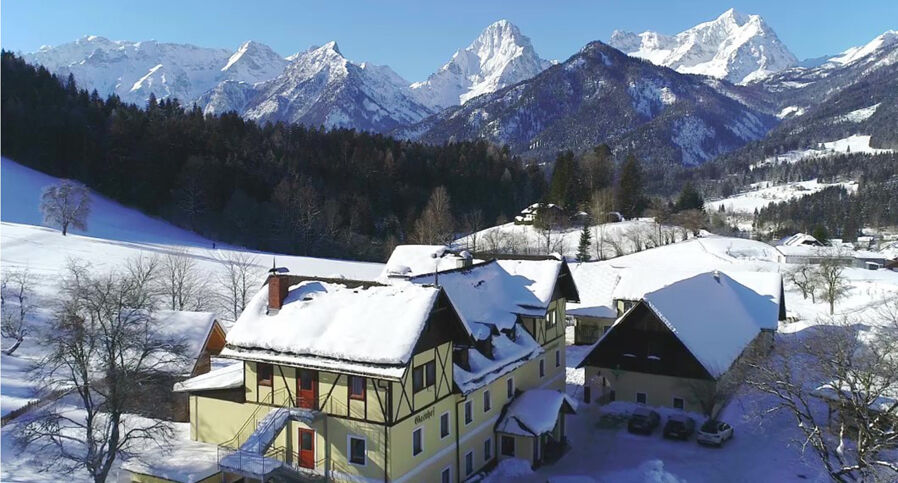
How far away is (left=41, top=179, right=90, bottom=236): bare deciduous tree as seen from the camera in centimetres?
8181

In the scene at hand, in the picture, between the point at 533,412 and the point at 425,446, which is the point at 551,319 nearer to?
the point at 533,412

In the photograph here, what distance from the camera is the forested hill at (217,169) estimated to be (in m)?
98.2

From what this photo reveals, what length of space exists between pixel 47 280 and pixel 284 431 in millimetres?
43663

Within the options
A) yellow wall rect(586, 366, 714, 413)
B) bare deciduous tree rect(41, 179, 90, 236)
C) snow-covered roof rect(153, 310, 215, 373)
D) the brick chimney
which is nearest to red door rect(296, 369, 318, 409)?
the brick chimney

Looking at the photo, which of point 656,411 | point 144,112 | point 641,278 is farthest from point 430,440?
point 144,112

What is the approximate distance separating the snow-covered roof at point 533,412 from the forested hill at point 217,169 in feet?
221

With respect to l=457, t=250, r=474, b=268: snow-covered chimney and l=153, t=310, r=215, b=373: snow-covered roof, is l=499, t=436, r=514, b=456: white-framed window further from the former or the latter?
l=153, t=310, r=215, b=373: snow-covered roof

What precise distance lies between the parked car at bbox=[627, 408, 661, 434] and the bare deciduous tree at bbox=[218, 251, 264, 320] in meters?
36.5

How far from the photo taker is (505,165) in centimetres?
14400

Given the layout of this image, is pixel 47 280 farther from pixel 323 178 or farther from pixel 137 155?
pixel 323 178

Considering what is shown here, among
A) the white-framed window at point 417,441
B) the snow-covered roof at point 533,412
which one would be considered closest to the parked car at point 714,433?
the snow-covered roof at point 533,412

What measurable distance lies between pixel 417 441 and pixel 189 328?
71.6 ft

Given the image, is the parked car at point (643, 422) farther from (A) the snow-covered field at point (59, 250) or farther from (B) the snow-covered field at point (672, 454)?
(A) the snow-covered field at point (59, 250)

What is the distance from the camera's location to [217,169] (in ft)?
338
